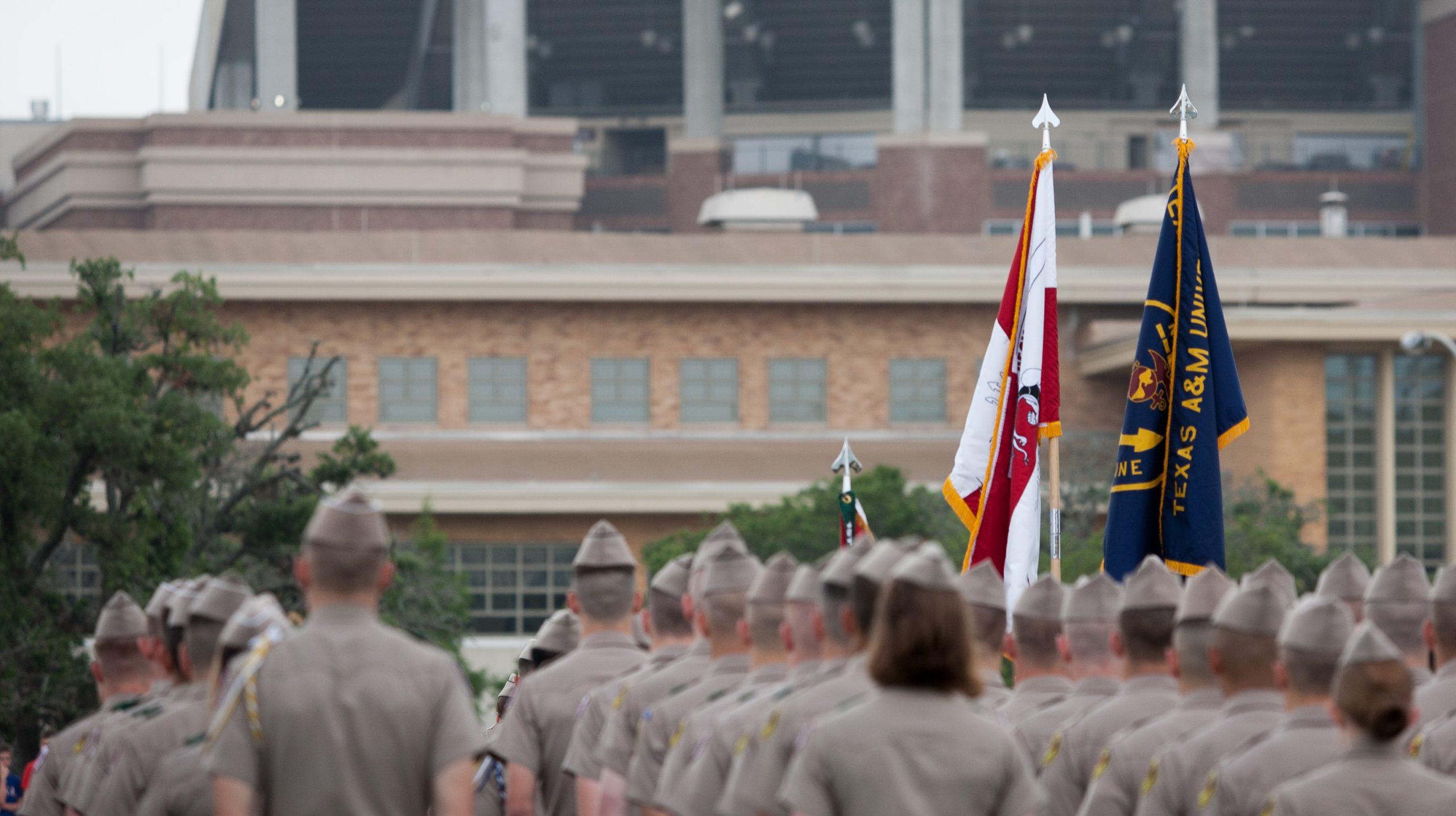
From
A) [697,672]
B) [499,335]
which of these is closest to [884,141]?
[499,335]

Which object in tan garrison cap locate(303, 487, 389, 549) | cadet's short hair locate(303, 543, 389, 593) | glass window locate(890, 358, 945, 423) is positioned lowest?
cadet's short hair locate(303, 543, 389, 593)

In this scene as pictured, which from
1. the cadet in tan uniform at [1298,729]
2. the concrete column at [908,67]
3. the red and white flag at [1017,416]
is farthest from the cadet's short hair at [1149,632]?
the concrete column at [908,67]

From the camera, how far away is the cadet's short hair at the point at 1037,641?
7262 mm

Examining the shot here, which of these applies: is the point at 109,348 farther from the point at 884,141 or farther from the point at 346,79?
the point at 346,79

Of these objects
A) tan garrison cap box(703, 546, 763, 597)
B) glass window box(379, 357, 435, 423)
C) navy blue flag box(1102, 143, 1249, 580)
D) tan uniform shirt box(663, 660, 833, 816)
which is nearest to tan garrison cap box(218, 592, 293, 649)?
tan uniform shirt box(663, 660, 833, 816)

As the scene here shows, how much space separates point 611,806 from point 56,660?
17.3 m

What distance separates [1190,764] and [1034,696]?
1.07 metres

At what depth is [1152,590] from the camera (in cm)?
683

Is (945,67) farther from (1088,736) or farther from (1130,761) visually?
(1130,761)

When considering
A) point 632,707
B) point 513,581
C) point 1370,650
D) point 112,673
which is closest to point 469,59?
point 513,581

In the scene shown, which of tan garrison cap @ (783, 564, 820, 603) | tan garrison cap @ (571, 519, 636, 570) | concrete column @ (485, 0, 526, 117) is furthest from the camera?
concrete column @ (485, 0, 526, 117)

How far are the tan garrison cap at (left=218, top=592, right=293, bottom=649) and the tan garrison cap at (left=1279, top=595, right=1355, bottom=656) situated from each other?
108 inches

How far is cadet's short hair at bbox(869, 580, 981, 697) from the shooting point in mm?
5051

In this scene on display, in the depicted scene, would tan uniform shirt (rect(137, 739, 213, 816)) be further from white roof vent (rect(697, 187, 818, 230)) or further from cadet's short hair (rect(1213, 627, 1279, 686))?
white roof vent (rect(697, 187, 818, 230))
